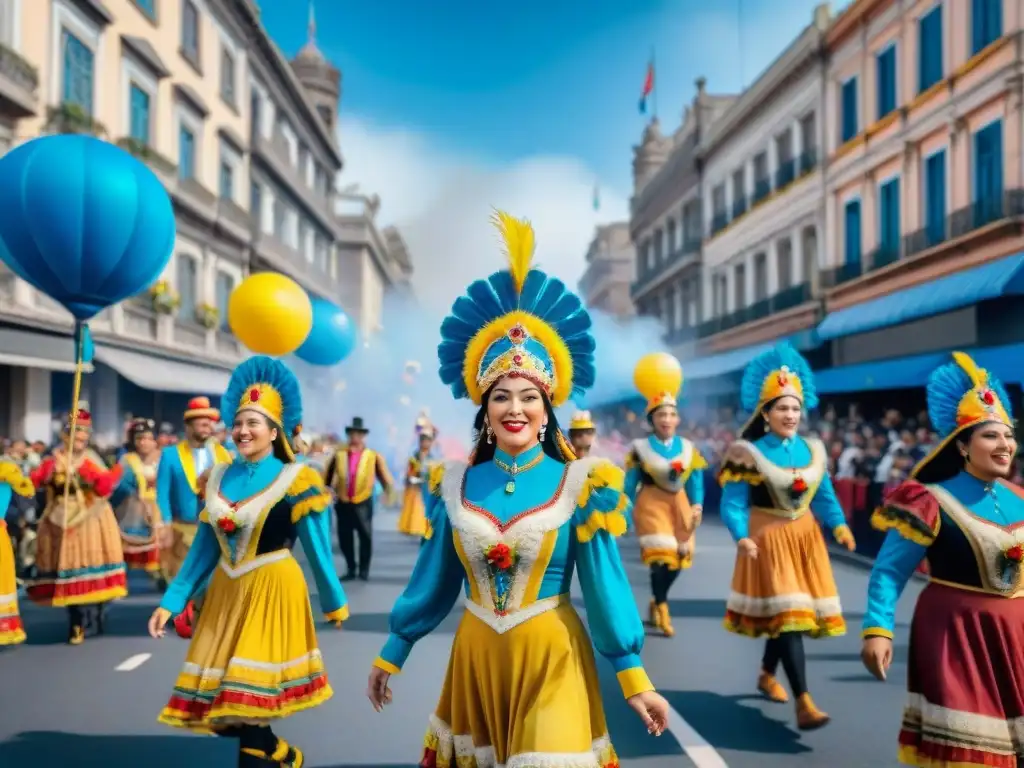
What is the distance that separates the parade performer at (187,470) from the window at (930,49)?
18.6 m

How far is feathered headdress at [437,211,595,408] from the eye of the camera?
362 centimetres

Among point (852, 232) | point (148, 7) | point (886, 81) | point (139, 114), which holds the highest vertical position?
point (148, 7)

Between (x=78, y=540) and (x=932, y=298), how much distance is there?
16810mm

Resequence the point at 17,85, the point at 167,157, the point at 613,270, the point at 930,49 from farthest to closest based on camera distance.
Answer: the point at 613,270
the point at 167,157
the point at 930,49
the point at 17,85

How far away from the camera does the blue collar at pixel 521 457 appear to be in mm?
3559

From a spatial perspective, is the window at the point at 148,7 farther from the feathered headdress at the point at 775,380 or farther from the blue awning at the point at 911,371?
the feathered headdress at the point at 775,380

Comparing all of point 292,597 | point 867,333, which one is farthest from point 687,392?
point 292,597

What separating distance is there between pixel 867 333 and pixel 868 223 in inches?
118

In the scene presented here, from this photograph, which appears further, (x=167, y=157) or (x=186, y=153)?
(x=186, y=153)

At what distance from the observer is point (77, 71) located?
1962cm

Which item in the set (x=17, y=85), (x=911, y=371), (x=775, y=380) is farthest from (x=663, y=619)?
(x=17, y=85)

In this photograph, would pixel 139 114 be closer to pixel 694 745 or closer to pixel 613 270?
pixel 694 745

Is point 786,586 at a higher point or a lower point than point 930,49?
lower

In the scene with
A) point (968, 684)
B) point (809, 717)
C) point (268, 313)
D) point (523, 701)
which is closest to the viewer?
point (523, 701)
